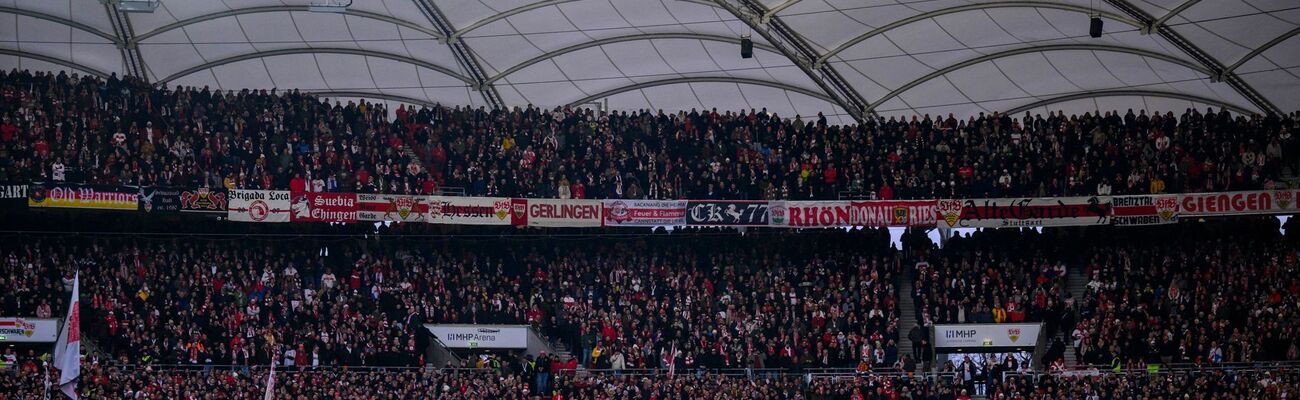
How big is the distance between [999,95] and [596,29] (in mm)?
12641

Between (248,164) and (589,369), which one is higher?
(248,164)

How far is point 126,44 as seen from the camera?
159ft

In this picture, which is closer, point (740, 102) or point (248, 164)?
point (248, 164)

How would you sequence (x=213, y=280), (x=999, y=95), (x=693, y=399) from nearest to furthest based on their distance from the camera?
(x=693, y=399) < (x=213, y=280) < (x=999, y=95)

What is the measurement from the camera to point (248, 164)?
47000 millimetres

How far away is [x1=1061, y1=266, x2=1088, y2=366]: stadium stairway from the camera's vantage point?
46.1m

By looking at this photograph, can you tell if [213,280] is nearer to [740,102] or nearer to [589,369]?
[589,369]

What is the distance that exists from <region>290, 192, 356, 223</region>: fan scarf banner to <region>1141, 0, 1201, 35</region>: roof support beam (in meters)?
22.0

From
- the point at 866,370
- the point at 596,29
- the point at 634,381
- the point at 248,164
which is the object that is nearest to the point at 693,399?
the point at 634,381

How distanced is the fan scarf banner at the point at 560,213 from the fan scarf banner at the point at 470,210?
1.69 ft

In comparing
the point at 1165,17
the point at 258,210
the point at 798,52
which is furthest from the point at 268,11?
the point at 1165,17

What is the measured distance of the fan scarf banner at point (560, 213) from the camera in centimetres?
4822

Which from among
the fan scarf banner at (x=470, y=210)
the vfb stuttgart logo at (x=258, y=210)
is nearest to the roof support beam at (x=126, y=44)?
the vfb stuttgart logo at (x=258, y=210)

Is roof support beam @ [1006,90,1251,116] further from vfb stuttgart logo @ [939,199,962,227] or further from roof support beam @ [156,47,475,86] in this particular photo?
roof support beam @ [156,47,475,86]
